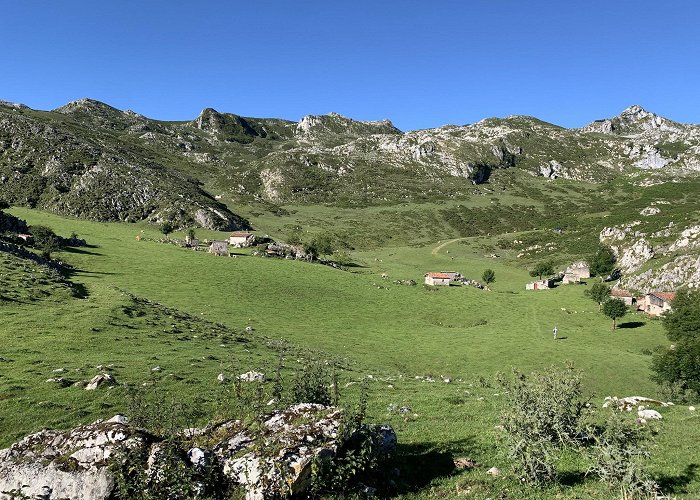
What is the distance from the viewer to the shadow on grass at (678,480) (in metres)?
12.3

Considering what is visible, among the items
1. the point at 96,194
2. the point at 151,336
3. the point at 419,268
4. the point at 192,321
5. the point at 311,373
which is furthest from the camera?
the point at 96,194

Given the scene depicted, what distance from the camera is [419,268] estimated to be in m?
126

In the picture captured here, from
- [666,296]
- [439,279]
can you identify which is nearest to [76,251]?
[439,279]

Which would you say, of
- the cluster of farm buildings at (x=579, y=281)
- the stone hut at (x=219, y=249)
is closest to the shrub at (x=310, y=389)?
the cluster of farm buildings at (x=579, y=281)

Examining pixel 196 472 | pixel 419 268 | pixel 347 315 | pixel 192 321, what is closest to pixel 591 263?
pixel 419 268

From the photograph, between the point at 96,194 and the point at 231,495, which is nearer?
the point at 231,495

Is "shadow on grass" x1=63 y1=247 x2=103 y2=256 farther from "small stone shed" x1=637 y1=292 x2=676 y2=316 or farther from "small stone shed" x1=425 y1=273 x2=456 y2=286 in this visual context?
"small stone shed" x1=637 y1=292 x2=676 y2=316

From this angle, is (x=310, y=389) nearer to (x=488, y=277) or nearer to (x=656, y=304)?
(x=656, y=304)

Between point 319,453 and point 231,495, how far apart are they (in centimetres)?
249

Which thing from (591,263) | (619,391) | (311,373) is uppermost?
(591,263)

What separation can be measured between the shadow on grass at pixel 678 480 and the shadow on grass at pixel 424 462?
A: 20.0 feet

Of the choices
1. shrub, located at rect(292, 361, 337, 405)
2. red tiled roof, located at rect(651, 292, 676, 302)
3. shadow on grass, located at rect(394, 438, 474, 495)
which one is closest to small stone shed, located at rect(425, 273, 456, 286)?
red tiled roof, located at rect(651, 292, 676, 302)

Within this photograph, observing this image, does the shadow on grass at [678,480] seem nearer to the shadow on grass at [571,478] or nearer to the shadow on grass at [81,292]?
the shadow on grass at [571,478]

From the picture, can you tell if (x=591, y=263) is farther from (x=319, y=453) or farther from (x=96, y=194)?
(x=96, y=194)
